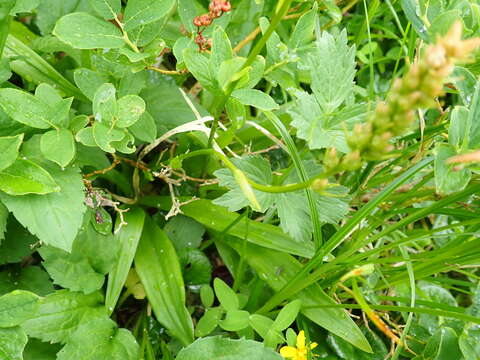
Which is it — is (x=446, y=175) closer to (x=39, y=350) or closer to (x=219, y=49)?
(x=219, y=49)

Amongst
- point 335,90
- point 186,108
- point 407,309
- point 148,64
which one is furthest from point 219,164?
point 407,309

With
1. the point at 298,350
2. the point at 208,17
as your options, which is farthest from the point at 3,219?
the point at 298,350

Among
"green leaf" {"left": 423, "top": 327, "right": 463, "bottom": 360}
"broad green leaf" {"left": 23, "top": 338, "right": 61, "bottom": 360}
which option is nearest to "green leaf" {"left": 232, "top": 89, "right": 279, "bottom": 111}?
"green leaf" {"left": 423, "top": 327, "right": 463, "bottom": 360}

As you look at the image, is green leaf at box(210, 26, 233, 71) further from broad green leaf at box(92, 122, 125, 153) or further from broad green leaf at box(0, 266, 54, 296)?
broad green leaf at box(0, 266, 54, 296)

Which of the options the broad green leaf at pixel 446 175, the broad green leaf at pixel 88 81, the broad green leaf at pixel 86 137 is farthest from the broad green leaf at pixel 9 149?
the broad green leaf at pixel 446 175

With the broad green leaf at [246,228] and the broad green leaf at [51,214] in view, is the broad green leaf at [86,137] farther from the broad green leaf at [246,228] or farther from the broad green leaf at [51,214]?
the broad green leaf at [246,228]

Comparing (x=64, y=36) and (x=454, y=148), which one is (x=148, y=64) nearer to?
(x=64, y=36)
